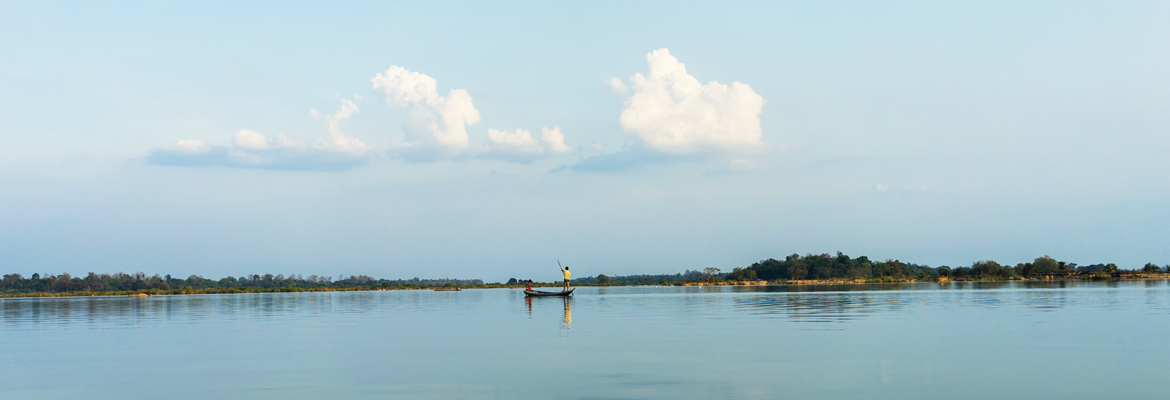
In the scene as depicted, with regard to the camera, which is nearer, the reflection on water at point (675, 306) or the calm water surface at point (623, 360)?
the calm water surface at point (623, 360)

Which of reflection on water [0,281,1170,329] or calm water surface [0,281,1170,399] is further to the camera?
reflection on water [0,281,1170,329]

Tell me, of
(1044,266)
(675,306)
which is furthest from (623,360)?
(1044,266)

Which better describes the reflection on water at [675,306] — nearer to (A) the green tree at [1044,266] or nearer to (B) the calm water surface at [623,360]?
(B) the calm water surface at [623,360]

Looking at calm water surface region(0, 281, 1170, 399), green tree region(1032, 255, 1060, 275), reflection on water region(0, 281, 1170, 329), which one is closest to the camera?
calm water surface region(0, 281, 1170, 399)

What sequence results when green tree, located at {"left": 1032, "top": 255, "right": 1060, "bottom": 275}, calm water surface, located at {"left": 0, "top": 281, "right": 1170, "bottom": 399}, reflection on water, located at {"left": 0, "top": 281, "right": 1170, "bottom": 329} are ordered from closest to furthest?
calm water surface, located at {"left": 0, "top": 281, "right": 1170, "bottom": 399} → reflection on water, located at {"left": 0, "top": 281, "right": 1170, "bottom": 329} → green tree, located at {"left": 1032, "top": 255, "right": 1060, "bottom": 275}

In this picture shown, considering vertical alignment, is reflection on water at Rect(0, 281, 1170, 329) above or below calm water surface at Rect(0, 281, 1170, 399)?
below

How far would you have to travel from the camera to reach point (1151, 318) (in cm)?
2727

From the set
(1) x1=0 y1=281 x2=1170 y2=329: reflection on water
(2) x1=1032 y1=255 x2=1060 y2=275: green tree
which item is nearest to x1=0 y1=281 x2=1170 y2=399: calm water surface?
(1) x1=0 y1=281 x2=1170 y2=329: reflection on water

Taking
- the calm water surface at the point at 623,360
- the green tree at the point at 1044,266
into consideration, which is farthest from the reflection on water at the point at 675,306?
the green tree at the point at 1044,266

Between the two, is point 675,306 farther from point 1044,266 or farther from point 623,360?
point 1044,266

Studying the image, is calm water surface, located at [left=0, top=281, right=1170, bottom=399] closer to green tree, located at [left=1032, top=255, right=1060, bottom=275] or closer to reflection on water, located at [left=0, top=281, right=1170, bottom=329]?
reflection on water, located at [left=0, top=281, right=1170, bottom=329]

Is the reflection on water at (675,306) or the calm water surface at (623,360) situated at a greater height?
the calm water surface at (623,360)

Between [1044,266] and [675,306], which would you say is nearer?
[675,306]

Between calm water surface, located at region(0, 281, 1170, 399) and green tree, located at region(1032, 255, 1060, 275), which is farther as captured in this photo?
green tree, located at region(1032, 255, 1060, 275)
